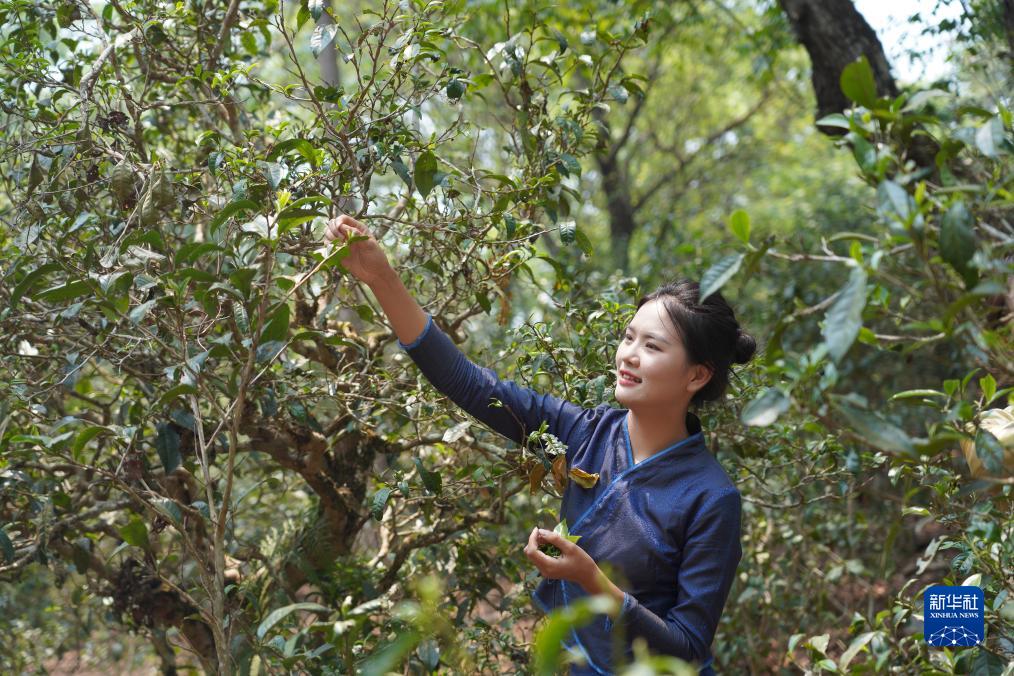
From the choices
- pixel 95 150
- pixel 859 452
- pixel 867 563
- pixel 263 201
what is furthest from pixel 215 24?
pixel 867 563


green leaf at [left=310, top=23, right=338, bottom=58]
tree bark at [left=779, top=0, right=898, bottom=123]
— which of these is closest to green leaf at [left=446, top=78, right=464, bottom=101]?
green leaf at [left=310, top=23, right=338, bottom=58]

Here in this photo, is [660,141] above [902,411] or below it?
above

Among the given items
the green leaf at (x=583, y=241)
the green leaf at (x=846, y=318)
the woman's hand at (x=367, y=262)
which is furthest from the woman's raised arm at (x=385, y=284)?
the green leaf at (x=846, y=318)

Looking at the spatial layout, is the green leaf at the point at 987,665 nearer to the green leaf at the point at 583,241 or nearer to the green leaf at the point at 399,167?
the green leaf at the point at 583,241

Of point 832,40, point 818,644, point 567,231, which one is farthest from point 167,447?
point 832,40

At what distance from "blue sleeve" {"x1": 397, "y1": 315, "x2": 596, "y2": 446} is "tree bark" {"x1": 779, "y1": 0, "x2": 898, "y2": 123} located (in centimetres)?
221

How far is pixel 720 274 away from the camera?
1420 millimetres

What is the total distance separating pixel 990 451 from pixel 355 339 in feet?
5.66

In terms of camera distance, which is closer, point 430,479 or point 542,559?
point 542,559

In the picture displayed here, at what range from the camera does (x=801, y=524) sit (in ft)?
12.6

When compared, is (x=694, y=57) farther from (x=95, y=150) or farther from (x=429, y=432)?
(x=95, y=150)

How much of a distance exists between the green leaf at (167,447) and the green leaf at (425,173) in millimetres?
848

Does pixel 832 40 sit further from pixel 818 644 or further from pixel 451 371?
pixel 451 371

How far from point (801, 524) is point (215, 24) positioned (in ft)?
9.11
